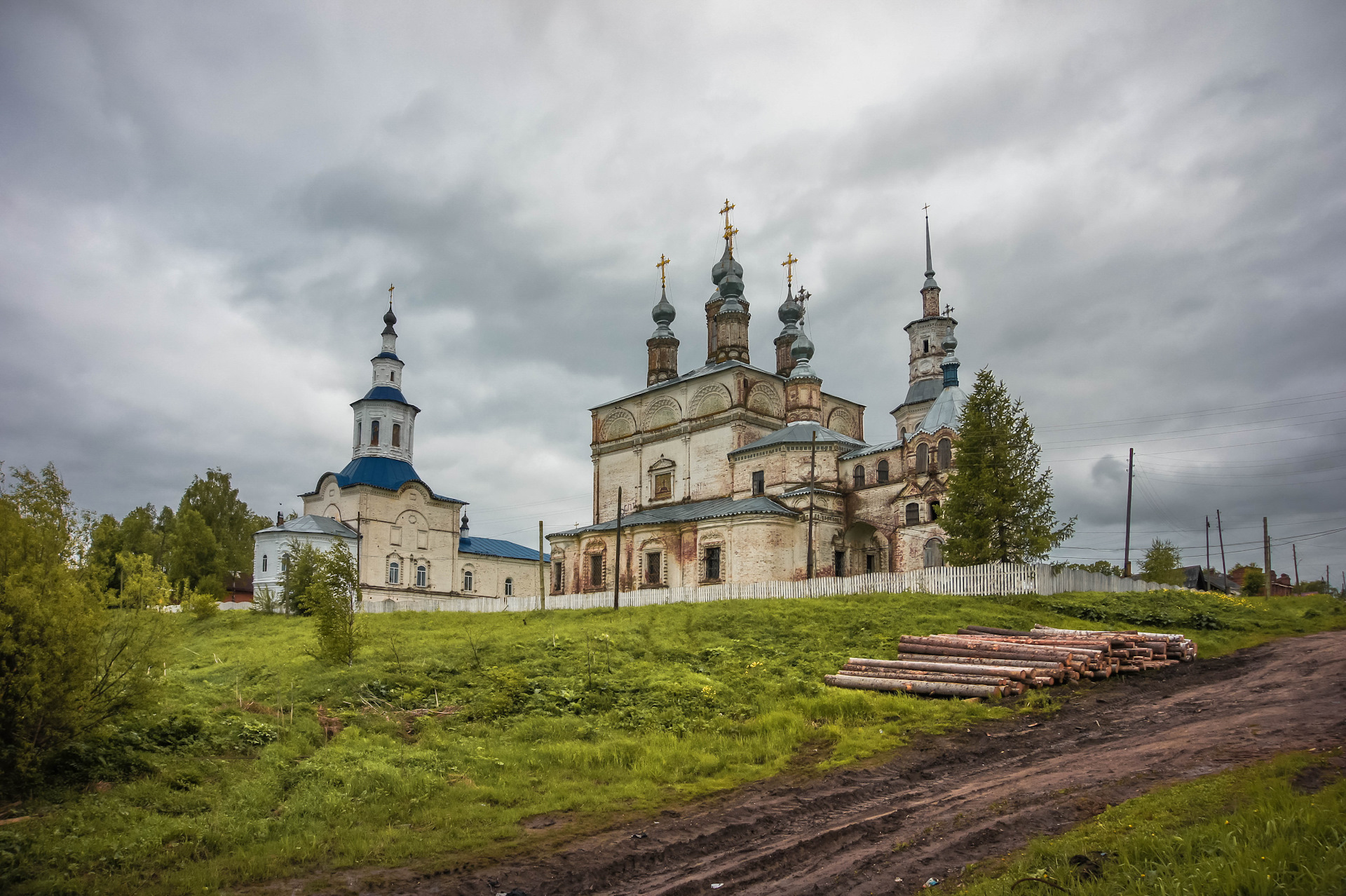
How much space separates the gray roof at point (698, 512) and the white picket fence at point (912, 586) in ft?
16.3

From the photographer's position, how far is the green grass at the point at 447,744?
800cm

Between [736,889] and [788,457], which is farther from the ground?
[788,457]

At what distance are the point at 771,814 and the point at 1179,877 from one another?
4298 millimetres

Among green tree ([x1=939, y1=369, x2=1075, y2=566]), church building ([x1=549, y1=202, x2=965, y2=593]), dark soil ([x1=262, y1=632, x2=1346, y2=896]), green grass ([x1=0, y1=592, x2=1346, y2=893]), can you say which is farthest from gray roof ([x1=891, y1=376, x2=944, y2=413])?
dark soil ([x1=262, y1=632, x2=1346, y2=896])

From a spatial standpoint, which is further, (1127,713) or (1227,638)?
(1227,638)

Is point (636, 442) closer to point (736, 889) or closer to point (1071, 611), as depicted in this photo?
point (1071, 611)

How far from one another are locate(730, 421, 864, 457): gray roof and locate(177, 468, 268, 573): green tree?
95.2 feet

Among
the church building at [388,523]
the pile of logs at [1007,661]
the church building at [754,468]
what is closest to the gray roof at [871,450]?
the church building at [754,468]

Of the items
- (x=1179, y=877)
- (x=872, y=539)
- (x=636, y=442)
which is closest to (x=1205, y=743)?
Result: (x=1179, y=877)

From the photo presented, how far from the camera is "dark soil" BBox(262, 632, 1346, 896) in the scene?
7.25 metres

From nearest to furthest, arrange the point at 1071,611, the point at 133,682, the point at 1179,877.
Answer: the point at 1179,877
the point at 133,682
the point at 1071,611

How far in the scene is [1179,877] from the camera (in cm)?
550

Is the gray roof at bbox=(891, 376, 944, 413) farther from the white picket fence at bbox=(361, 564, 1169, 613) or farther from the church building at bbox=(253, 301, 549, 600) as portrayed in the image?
the church building at bbox=(253, 301, 549, 600)

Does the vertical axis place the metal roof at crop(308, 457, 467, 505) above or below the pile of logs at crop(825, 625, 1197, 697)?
above
